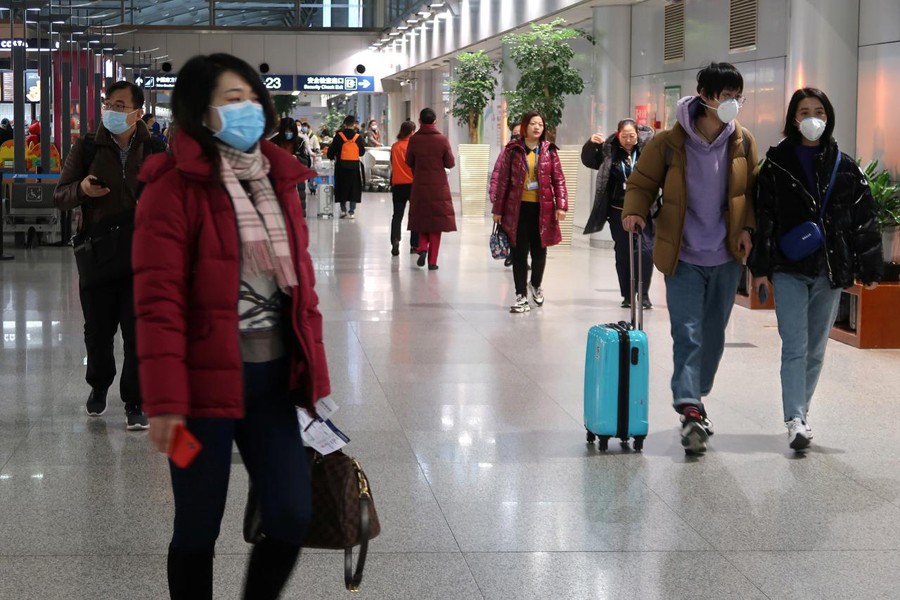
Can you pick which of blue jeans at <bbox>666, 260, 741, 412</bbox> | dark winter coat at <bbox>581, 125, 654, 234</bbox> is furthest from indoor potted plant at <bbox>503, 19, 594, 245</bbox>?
blue jeans at <bbox>666, 260, 741, 412</bbox>

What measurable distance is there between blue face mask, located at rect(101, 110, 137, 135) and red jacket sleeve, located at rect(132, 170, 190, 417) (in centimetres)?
316

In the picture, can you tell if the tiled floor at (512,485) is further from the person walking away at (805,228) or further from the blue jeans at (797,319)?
the person walking away at (805,228)

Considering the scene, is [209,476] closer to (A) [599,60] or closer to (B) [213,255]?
(B) [213,255]

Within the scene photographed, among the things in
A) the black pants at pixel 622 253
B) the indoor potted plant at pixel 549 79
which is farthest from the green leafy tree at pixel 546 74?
the black pants at pixel 622 253

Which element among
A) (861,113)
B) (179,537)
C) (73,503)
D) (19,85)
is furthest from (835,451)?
(19,85)

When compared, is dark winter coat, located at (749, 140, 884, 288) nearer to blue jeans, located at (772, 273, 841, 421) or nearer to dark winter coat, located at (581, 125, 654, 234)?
blue jeans, located at (772, 273, 841, 421)

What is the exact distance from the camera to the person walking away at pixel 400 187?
15.9 m

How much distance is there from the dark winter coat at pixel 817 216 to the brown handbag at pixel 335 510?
3179mm

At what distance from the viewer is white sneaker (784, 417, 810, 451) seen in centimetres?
586

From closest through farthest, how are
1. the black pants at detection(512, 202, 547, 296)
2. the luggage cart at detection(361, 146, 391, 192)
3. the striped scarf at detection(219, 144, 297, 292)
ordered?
the striped scarf at detection(219, 144, 297, 292) < the black pants at detection(512, 202, 547, 296) < the luggage cart at detection(361, 146, 391, 192)

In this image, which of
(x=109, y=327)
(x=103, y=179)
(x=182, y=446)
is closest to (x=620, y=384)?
(x=109, y=327)

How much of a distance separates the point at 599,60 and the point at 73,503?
48.7 ft

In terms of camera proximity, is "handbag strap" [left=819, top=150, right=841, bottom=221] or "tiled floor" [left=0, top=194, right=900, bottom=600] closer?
"tiled floor" [left=0, top=194, right=900, bottom=600]

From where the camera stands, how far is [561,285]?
1299 centimetres
